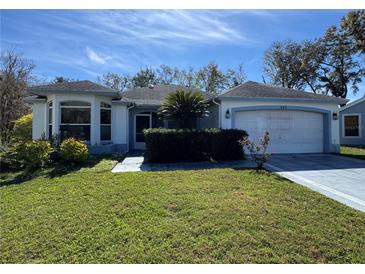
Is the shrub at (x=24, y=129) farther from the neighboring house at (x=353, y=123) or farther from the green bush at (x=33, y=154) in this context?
the neighboring house at (x=353, y=123)

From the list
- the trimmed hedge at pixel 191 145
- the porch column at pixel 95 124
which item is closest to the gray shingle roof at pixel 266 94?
the trimmed hedge at pixel 191 145

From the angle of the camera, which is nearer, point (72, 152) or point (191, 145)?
point (72, 152)

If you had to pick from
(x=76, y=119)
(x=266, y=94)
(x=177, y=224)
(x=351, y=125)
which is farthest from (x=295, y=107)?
(x=177, y=224)

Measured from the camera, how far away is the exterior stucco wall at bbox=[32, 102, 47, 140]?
16281 mm

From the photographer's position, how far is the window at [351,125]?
21938 mm

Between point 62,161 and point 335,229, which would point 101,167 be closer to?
point 62,161

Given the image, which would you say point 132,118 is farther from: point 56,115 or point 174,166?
point 174,166

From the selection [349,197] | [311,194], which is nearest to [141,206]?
[311,194]

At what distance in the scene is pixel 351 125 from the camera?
22.3 meters

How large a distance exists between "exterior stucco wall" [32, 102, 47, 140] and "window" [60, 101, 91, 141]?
276 centimetres

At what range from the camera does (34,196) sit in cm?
698

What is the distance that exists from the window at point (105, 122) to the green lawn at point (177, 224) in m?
7.39

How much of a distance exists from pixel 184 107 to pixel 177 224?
9686 millimetres

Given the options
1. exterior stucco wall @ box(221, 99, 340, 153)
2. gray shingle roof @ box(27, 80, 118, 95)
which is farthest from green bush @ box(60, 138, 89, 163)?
exterior stucco wall @ box(221, 99, 340, 153)
